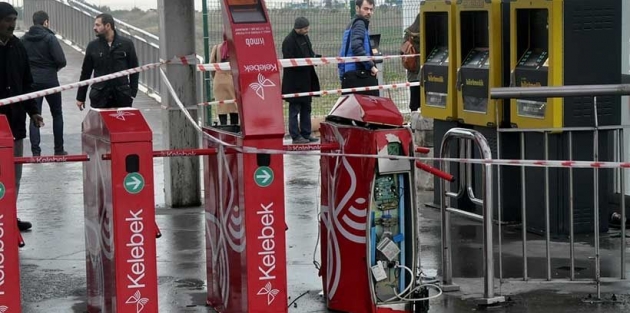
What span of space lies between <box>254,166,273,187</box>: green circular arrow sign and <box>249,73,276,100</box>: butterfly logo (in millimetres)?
397

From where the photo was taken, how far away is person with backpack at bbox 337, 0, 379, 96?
15.2 m

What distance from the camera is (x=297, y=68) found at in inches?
642

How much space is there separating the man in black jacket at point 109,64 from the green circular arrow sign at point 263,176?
7113 mm

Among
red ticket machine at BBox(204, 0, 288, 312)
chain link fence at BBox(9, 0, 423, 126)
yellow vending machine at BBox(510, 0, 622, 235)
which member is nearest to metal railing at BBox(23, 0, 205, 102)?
chain link fence at BBox(9, 0, 423, 126)

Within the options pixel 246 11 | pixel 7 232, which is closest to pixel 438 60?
pixel 246 11

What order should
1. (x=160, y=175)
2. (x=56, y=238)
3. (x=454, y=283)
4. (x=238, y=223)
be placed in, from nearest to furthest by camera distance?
(x=238, y=223)
(x=454, y=283)
(x=56, y=238)
(x=160, y=175)

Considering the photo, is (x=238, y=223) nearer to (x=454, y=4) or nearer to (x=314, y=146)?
(x=314, y=146)

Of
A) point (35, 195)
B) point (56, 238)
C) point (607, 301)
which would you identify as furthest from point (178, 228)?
point (607, 301)

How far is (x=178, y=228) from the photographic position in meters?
10.4

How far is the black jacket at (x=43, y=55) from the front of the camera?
15523 millimetres

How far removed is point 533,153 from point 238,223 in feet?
11.4

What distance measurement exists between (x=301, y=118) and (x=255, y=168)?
9.67 meters

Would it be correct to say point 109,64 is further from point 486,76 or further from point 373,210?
point 373,210

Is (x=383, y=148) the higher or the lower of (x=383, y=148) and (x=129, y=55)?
the lower
